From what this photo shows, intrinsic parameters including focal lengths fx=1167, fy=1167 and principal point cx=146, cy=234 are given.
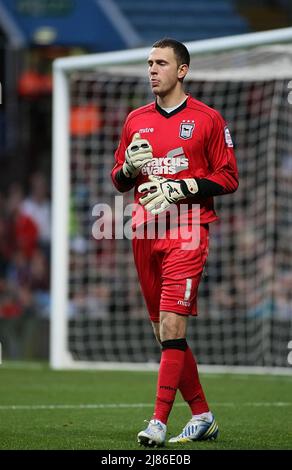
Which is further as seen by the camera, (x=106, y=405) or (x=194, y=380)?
(x=106, y=405)

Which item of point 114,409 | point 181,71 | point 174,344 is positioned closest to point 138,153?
point 181,71

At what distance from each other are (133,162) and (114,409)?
2.54 m

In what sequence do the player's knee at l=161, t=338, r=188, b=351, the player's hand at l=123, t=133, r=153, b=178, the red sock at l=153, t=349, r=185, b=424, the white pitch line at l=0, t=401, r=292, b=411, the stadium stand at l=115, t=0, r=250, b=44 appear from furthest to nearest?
1. the stadium stand at l=115, t=0, r=250, b=44
2. the white pitch line at l=0, t=401, r=292, b=411
3. the player's hand at l=123, t=133, r=153, b=178
4. the player's knee at l=161, t=338, r=188, b=351
5. the red sock at l=153, t=349, r=185, b=424

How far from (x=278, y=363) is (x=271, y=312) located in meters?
0.59

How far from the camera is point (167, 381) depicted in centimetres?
649

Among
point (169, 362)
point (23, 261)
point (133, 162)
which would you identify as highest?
point (133, 162)

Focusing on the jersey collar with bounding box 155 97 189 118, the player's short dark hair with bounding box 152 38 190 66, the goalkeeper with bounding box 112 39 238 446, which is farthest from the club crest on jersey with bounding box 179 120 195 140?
the player's short dark hair with bounding box 152 38 190 66

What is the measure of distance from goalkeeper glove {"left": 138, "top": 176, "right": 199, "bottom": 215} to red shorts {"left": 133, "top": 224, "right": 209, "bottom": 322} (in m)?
0.22

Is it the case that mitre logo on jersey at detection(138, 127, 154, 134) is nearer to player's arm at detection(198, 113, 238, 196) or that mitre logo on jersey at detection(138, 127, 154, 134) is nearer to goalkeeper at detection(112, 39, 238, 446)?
goalkeeper at detection(112, 39, 238, 446)

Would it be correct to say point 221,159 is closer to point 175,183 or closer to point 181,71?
point 175,183

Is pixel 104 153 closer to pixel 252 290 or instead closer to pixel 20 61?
pixel 252 290

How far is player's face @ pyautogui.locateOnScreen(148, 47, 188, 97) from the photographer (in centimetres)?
682

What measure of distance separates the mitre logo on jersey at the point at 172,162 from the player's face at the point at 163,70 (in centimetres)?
37

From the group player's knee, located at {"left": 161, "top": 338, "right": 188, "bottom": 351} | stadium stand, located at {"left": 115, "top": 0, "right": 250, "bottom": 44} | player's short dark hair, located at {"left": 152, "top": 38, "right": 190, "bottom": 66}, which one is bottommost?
player's knee, located at {"left": 161, "top": 338, "right": 188, "bottom": 351}
